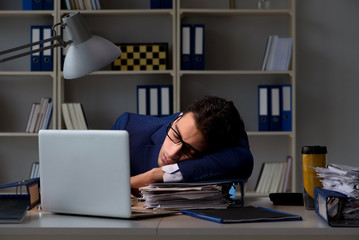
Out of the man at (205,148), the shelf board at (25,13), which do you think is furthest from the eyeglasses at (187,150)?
Answer: the shelf board at (25,13)

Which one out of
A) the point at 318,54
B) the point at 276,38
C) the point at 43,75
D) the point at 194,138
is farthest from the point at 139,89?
the point at 194,138

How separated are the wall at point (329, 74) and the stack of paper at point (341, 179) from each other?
2403 millimetres

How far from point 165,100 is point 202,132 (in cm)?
192

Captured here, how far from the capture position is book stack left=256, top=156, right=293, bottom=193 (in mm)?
3494

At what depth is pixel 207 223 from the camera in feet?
4.03

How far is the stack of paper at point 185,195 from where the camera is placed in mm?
1403

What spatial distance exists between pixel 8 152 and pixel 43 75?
653 millimetres

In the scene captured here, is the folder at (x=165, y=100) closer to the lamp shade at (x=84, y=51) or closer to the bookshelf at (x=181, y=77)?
the bookshelf at (x=181, y=77)

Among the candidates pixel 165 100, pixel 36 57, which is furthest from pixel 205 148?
pixel 36 57

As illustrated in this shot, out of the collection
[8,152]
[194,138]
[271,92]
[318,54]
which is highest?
[318,54]

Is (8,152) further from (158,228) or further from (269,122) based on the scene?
(158,228)

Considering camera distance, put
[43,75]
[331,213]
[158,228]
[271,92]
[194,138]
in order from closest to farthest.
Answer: [158,228], [331,213], [194,138], [271,92], [43,75]

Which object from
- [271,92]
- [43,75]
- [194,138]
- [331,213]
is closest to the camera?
[331,213]

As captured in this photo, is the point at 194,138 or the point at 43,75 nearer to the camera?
the point at 194,138
